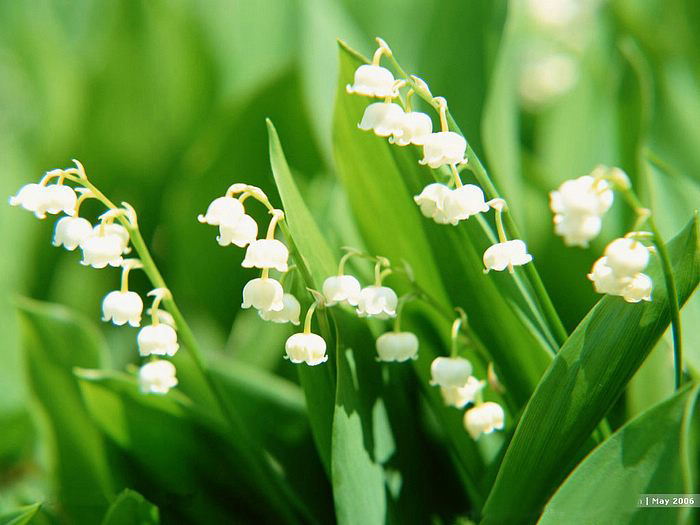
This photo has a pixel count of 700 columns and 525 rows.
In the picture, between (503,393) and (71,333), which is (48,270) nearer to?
(71,333)

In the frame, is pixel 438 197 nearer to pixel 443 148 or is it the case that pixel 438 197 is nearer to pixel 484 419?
pixel 443 148

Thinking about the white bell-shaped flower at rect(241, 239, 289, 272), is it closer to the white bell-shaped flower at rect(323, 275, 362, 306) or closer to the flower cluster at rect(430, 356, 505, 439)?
the white bell-shaped flower at rect(323, 275, 362, 306)

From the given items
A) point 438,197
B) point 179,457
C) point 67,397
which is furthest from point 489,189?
point 67,397

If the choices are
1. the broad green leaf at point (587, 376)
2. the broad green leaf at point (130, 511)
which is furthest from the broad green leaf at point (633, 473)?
the broad green leaf at point (130, 511)

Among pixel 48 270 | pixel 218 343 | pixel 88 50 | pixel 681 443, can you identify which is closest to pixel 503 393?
pixel 681 443

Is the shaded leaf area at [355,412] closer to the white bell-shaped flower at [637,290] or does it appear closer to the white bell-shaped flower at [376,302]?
the white bell-shaped flower at [376,302]

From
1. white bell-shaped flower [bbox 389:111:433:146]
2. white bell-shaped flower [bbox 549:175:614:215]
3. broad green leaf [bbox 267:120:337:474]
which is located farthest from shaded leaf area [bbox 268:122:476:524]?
white bell-shaped flower [bbox 549:175:614:215]
